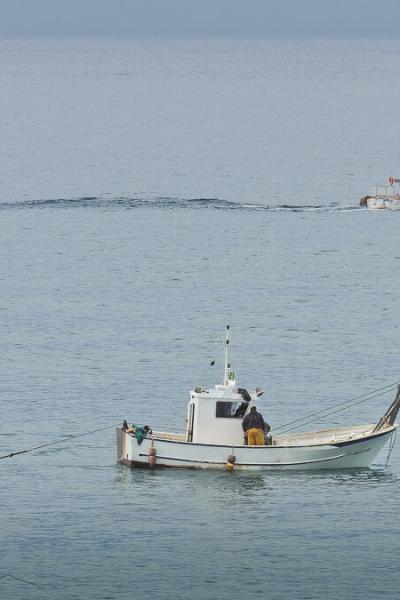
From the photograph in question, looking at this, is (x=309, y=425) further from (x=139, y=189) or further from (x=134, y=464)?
(x=139, y=189)

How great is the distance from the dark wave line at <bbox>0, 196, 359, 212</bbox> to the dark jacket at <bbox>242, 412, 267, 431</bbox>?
82.7 m

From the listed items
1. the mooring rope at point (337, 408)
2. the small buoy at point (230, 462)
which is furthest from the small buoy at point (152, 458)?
the mooring rope at point (337, 408)

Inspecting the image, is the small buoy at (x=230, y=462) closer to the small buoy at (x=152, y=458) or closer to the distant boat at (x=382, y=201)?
the small buoy at (x=152, y=458)

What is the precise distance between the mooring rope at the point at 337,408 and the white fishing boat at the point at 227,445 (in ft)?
21.6

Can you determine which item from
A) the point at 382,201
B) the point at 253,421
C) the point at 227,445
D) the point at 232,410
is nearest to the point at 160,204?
the point at 382,201

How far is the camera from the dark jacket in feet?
206

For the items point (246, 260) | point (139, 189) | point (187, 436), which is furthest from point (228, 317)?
point (139, 189)

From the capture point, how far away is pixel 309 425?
72.3 metres

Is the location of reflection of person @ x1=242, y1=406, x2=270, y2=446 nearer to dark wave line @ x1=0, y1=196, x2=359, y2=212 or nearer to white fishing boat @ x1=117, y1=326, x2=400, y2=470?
white fishing boat @ x1=117, y1=326, x2=400, y2=470

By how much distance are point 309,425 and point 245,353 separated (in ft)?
45.1

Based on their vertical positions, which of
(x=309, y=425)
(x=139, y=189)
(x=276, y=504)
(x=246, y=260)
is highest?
(x=139, y=189)

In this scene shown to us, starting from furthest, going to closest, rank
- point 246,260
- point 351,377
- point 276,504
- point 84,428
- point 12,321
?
1. point 246,260
2. point 12,321
3. point 351,377
4. point 84,428
5. point 276,504

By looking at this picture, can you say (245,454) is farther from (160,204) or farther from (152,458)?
(160,204)

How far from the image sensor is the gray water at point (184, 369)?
54562 mm
